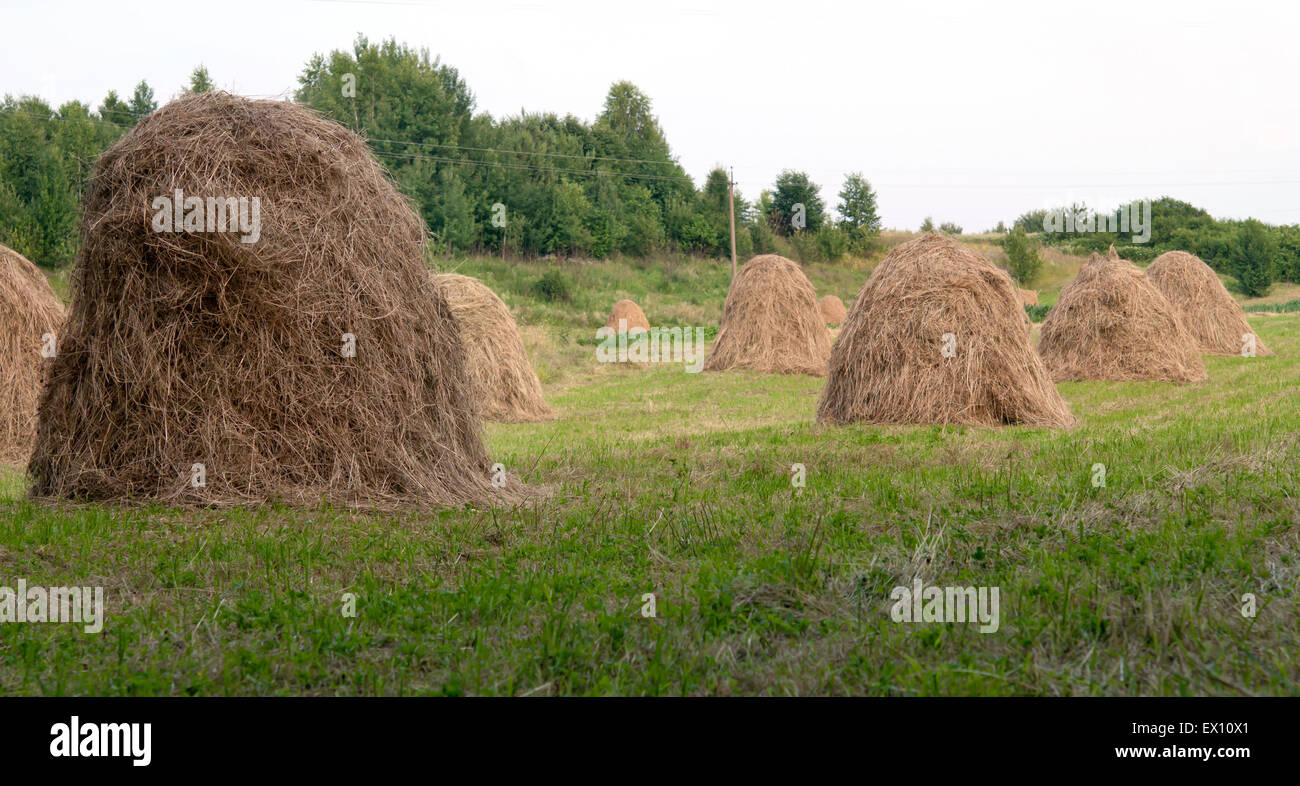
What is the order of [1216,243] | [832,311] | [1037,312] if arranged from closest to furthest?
[1037,312] < [832,311] < [1216,243]

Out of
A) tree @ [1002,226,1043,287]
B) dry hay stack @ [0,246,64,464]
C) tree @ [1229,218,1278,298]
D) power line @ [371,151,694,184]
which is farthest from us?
tree @ [1229,218,1278,298]

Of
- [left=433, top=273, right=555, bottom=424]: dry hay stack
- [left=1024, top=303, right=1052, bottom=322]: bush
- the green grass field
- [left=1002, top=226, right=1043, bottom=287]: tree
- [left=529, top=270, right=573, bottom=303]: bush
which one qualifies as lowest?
the green grass field

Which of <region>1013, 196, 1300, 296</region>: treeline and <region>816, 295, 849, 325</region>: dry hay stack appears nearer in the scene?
<region>816, 295, 849, 325</region>: dry hay stack

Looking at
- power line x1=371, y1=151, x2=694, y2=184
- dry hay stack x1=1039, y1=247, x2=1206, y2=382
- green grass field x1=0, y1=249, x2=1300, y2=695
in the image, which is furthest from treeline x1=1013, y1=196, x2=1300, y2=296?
green grass field x1=0, y1=249, x2=1300, y2=695

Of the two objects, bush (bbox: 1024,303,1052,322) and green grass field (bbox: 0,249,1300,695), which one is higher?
bush (bbox: 1024,303,1052,322)

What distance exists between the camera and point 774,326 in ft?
89.5

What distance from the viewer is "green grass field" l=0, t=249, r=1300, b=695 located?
401cm

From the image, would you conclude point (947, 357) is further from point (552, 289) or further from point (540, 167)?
point (540, 167)

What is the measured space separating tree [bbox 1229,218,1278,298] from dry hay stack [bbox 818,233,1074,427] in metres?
54.4

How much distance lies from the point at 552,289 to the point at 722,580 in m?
42.1

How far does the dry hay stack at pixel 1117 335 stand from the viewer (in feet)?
68.4

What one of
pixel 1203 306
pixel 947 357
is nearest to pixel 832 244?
pixel 1203 306

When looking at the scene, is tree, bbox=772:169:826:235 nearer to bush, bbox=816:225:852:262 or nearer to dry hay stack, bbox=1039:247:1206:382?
bush, bbox=816:225:852:262

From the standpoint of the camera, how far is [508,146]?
2338 inches
